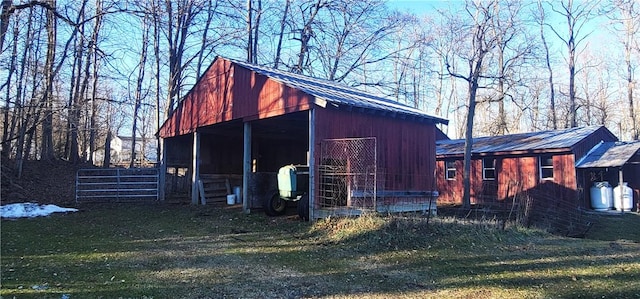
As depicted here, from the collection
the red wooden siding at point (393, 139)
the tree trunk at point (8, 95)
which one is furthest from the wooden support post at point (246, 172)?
the tree trunk at point (8, 95)

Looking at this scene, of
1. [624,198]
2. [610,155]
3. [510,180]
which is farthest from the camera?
[510,180]

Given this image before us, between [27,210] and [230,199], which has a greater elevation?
[230,199]

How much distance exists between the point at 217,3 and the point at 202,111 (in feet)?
41.1

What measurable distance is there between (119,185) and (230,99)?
251 inches

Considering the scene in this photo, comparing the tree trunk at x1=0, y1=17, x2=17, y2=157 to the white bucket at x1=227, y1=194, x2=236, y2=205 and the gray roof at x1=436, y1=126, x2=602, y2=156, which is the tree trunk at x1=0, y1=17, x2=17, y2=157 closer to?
the white bucket at x1=227, y1=194, x2=236, y2=205

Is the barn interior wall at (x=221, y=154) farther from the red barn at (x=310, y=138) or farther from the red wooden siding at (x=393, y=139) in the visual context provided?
the red wooden siding at (x=393, y=139)

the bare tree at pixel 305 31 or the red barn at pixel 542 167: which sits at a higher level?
the bare tree at pixel 305 31

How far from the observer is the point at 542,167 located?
62.1 feet

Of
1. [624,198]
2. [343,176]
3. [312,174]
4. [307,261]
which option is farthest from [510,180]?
[307,261]

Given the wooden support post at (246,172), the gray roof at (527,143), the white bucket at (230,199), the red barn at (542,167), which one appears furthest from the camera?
the gray roof at (527,143)

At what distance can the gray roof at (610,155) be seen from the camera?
1725 cm

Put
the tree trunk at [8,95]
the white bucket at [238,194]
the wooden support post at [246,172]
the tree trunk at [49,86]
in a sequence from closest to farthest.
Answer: the wooden support post at [246,172] → the tree trunk at [49,86] → the tree trunk at [8,95] → the white bucket at [238,194]

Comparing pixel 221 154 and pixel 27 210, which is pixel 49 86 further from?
pixel 221 154

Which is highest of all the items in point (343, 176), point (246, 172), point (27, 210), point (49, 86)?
point (49, 86)
